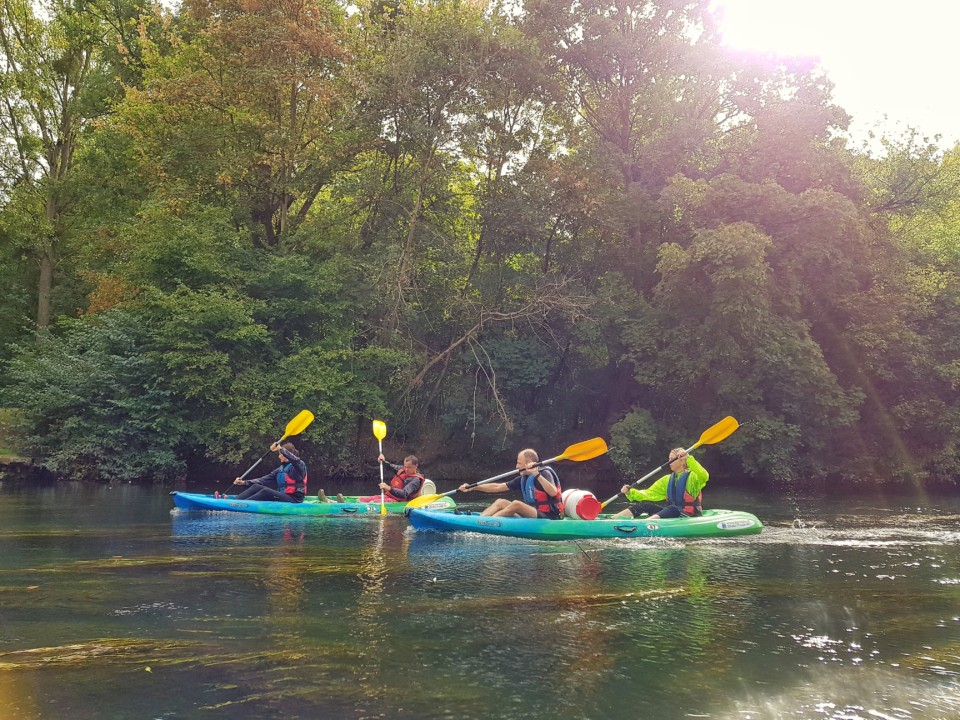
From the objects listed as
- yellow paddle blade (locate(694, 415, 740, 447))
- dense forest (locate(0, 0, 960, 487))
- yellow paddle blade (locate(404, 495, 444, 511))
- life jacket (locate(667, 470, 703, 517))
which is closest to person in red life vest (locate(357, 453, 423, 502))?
yellow paddle blade (locate(404, 495, 444, 511))

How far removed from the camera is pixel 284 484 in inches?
529

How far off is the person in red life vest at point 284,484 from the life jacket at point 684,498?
595 centimetres

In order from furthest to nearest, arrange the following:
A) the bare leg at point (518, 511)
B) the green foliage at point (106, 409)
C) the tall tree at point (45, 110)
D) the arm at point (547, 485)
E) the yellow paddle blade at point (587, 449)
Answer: the tall tree at point (45, 110) → the green foliage at point (106, 409) → the yellow paddle blade at point (587, 449) → the bare leg at point (518, 511) → the arm at point (547, 485)

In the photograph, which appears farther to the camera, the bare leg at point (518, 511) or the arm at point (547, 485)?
the bare leg at point (518, 511)

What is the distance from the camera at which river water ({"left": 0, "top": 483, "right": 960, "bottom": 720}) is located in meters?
4.08

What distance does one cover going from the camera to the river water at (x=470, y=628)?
4082mm

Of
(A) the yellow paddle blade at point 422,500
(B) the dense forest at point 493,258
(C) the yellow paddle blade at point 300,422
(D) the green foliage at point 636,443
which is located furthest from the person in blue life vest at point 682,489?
(D) the green foliage at point 636,443

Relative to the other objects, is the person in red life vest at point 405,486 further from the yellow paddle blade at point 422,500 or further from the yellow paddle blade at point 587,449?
the yellow paddle blade at point 587,449

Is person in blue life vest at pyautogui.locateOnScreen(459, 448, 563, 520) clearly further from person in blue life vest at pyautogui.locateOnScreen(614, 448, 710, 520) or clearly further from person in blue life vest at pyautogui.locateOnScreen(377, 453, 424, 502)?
person in blue life vest at pyautogui.locateOnScreen(377, 453, 424, 502)

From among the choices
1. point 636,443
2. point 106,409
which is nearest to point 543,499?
point 636,443

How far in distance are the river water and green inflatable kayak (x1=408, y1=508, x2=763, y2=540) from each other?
0.70 ft

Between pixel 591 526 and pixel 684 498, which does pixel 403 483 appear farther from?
pixel 684 498

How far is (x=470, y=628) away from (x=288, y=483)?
8.34 m

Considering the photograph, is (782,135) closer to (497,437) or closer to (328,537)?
(497,437)
